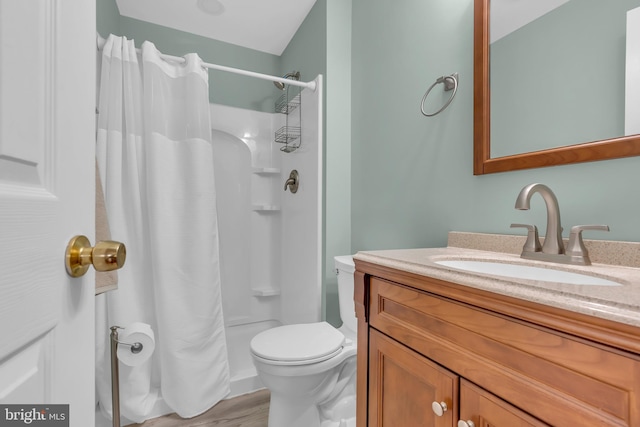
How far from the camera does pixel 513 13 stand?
3.23 feet

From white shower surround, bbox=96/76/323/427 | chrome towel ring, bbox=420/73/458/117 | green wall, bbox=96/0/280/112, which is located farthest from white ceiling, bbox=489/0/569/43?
green wall, bbox=96/0/280/112

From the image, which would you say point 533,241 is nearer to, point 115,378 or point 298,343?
point 298,343

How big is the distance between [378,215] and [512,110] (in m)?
0.79

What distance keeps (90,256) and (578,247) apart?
1.02 m

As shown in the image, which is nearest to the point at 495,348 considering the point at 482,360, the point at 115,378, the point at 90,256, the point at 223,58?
the point at 482,360

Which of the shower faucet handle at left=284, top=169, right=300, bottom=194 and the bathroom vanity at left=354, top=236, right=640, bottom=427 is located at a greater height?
the shower faucet handle at left=284, top=169, right=300, bottom=194

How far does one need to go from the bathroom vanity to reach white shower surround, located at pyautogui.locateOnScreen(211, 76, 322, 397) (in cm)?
130

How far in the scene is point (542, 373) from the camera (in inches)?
17.9

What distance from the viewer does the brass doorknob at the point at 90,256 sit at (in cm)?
40

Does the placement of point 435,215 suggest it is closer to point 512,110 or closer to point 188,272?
point 512,110

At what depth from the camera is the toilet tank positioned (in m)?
1.43

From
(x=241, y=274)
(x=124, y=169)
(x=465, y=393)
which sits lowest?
(x=241, y=274)

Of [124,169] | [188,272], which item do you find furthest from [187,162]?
[188,272]

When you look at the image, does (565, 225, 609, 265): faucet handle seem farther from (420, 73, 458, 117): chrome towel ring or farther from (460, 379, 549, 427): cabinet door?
(420, 73, 458, 117): chrome towel ring
